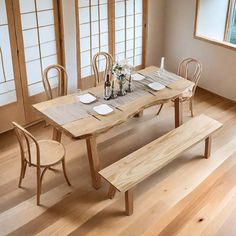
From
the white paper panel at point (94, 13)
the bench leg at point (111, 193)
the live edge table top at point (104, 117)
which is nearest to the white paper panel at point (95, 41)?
the white paper panel at point (94, 13)

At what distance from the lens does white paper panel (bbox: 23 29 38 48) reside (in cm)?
407

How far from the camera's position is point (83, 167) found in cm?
379

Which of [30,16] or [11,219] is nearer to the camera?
[11,219]

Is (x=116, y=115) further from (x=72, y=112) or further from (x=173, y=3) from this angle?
(x=173, y=3)

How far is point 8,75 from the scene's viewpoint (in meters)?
4.08

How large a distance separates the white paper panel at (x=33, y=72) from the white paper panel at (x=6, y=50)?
0.74 feet

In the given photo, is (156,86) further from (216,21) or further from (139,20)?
(216,21)

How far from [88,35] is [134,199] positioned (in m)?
2.39

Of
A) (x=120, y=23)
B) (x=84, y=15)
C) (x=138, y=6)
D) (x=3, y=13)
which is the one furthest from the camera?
(x=138, y=6)

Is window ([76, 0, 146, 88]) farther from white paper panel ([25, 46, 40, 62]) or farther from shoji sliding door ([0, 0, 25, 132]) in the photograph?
shoji sliding door ([0, 0, 25, 132])

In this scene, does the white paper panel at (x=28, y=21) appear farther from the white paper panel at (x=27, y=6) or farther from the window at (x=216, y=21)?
the window at (x=216, y=21)

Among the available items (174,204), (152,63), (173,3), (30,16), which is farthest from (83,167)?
(173,3)

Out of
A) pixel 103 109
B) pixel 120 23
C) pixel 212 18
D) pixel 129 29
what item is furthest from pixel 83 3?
pixel 212 18

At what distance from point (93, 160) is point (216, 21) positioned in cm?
315
